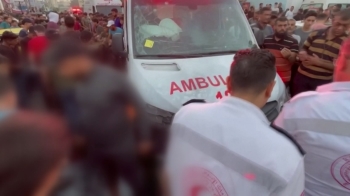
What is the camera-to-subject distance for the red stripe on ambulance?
2.71m

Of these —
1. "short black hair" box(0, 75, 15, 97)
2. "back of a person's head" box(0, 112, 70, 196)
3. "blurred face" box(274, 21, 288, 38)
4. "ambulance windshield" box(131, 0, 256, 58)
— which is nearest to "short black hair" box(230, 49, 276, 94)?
"back of a person's head" box(0, 112, 70, 196)

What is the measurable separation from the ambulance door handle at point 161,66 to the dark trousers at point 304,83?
1752mm

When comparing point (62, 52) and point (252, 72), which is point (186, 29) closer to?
point (252, 72)

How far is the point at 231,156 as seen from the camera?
1098mm

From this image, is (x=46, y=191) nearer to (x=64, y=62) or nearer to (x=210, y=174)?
(x=64, y=62)

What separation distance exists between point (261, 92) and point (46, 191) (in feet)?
3.09

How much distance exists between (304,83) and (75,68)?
11.0 ft

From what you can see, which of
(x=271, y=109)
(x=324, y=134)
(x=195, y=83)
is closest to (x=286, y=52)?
(x=271, y=109)

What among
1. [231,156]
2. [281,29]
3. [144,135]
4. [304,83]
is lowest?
[304,83]

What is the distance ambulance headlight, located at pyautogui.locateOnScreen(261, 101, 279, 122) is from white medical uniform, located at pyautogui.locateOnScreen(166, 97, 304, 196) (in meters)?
1.62

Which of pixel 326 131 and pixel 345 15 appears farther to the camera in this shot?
pixel 345 15

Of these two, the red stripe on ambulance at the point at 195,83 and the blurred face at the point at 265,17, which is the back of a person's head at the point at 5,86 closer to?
the red stripe on ambulance at the point at 195,83

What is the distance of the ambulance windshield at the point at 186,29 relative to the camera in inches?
126

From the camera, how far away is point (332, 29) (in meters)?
3.32
